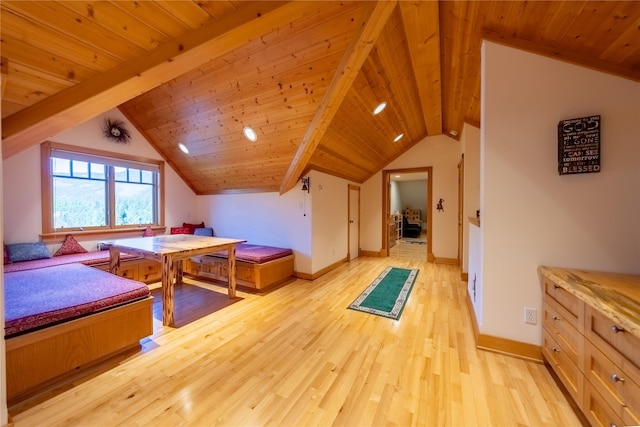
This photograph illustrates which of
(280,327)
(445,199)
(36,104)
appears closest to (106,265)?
(36,104)

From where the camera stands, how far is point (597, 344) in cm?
127

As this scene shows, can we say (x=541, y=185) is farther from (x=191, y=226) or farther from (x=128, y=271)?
(x=191, y=226)

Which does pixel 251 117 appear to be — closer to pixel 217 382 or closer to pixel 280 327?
pixel 280 327

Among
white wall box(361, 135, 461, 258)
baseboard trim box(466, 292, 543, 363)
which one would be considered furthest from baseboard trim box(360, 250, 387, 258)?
baseboard trim box(466, 292, 543, 363)

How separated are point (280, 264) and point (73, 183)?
138 inches

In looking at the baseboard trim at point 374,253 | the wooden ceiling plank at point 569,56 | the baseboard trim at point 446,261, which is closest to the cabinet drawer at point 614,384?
the wooden ceiling plank at point 569,56

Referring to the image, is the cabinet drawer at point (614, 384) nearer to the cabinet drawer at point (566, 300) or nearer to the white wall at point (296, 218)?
the cabinet drawer at point (566, 300)

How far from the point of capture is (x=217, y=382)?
68.6 inches

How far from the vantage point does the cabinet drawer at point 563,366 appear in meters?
1.41

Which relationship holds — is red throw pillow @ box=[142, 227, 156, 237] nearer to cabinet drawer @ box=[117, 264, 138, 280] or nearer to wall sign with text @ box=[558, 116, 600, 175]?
cabinet drawer @ box=[117, 264, 138, 280]

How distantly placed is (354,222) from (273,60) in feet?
13.5

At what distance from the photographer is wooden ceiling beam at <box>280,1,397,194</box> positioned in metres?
1.88

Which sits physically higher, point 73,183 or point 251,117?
point 251,117

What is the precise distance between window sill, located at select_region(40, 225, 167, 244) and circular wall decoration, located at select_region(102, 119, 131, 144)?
5.11 ft
